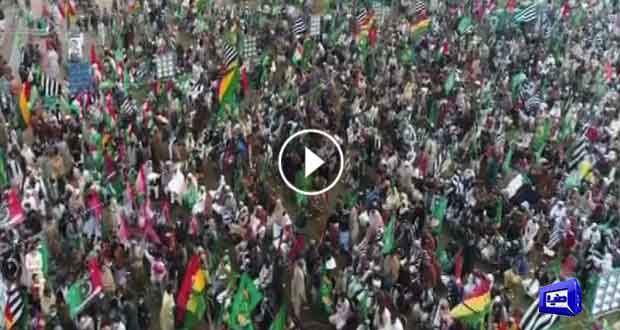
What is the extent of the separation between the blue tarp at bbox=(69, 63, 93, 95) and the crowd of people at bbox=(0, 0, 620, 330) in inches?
2.7

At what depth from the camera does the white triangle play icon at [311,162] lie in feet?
64.4

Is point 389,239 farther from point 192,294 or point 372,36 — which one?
point 372,36

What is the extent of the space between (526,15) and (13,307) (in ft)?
71.4

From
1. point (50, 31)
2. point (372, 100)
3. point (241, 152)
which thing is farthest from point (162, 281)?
point (50, 31)

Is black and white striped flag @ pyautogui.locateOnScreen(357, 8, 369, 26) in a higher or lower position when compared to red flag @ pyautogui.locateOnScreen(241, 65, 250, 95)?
higher

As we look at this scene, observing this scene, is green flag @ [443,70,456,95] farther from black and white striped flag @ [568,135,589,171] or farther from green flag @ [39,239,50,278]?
green flag @ [39,239,50,278]

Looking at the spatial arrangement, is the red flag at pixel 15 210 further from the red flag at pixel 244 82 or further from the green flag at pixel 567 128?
the green flag at pixel 567 128

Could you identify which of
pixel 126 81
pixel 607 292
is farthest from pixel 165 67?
pixel 607 292

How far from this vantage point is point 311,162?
19844 mm

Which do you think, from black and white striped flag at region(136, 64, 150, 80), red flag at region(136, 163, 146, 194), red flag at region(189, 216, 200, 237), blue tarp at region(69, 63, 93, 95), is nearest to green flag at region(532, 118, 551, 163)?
red flag at region(189, 216, 200, 237)

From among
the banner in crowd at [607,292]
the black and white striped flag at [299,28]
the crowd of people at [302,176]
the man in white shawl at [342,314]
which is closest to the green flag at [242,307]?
the crowd of people at [302,176]

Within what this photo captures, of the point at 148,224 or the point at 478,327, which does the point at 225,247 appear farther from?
the point at 478,327

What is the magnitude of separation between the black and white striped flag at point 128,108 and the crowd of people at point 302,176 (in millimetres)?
180

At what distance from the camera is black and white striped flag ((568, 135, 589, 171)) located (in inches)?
784
